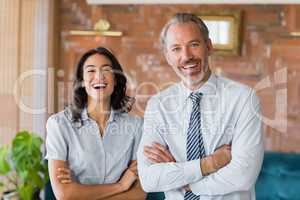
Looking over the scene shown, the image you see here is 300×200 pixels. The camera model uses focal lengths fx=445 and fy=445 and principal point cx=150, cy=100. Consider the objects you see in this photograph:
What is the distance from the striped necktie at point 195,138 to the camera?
134cm

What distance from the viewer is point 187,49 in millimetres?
1277

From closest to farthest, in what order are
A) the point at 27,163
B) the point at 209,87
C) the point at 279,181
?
the point at 209,87 < the point at 279,181 < the point at 27,163

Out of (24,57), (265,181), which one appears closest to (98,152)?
(265,181)

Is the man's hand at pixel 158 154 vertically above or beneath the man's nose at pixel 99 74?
beneath

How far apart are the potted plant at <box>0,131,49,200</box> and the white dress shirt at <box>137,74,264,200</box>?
1.11m

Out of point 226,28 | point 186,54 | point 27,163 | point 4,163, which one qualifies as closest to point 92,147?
point 186,54

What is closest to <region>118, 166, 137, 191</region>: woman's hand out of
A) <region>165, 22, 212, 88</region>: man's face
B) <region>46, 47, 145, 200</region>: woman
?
<region>46, 47, 145, 200</region>: woman

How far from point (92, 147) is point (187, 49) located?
45cm

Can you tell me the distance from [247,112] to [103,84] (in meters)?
0.44

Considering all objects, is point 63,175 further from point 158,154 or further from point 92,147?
point 158,154

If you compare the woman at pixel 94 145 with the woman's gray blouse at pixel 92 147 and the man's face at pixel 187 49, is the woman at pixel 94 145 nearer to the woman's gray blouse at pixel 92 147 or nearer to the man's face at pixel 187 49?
the woman's gray blouse at pixel 92 147

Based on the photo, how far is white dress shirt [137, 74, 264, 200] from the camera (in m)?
1.31

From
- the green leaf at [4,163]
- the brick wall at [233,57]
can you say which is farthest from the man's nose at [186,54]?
the brick wall at [233,57]

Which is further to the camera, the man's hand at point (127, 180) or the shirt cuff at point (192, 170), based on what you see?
the man's hand at point (127, 180)
